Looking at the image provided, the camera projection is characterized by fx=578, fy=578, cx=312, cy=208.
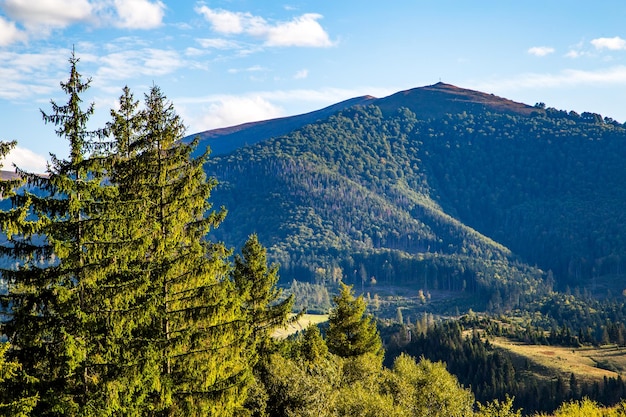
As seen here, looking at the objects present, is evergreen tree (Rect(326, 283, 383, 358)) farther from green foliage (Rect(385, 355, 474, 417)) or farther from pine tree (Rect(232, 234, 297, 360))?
pine tree (Rect(232, 234, 297, 360))

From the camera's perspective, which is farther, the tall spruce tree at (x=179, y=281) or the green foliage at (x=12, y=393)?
the tall spruce tree at (x=179, y=281)

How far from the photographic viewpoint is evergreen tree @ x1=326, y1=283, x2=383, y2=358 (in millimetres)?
54125

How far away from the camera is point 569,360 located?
509 feet

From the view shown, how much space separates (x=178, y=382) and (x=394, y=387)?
24357 mm

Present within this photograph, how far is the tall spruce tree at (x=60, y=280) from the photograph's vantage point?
2189 centimetres

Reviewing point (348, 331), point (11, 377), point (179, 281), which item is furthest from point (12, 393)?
point (348, 331)

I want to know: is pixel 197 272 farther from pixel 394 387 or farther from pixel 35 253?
pixel 394 387

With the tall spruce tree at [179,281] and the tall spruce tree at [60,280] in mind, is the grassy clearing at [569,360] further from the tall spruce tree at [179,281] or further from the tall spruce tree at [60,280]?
the tall spruce tree at [60,280]

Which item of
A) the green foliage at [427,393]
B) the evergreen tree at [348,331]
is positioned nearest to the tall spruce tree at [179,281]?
the green foliage at [427,393]

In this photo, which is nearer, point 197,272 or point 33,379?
point 33,379

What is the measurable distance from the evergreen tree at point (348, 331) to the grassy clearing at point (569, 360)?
105m

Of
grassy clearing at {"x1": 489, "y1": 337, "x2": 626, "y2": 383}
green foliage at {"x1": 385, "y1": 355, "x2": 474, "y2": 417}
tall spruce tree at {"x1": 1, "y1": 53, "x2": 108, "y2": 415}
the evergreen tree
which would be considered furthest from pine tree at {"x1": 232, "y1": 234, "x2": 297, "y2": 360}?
grassy clearing at {"x1": 489, "y1": 337, "x2": 626, "y2": 383}

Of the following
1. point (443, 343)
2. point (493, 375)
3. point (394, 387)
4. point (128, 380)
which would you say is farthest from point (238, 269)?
point (443, 343)

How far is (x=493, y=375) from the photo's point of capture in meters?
148
